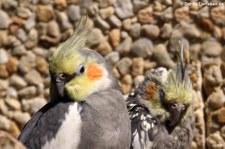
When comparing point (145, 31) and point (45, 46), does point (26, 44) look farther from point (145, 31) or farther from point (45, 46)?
point (145, 31)

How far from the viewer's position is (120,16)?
8039 millimetres

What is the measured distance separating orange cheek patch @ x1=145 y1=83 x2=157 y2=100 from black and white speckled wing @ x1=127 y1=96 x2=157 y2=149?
0.26 feet

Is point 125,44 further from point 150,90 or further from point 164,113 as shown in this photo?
point 164,113

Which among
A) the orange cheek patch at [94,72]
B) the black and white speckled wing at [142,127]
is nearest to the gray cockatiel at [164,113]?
Result: the black and white speckled wing at [142,127]

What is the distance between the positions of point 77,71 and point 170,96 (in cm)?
73

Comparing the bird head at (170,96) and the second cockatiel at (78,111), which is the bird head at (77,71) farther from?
the bird head at (170,96)

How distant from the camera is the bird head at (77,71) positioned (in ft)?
16.0

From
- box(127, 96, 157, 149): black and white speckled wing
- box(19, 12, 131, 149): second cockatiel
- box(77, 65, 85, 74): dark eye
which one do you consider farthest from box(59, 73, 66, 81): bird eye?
box(127, 96, 157, 149): black and white speckled wing

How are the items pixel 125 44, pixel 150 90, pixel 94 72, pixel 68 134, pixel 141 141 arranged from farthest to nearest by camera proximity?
1. pixel 125 44
2. pixel 150 90
3. pixel 141 141
4. pixel 94 72
5. pixel 68 134

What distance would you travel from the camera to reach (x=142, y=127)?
5.37 meters

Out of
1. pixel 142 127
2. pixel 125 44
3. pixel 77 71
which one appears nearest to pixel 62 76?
pixel 77 71

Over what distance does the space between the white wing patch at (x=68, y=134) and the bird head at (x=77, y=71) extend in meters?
0.14

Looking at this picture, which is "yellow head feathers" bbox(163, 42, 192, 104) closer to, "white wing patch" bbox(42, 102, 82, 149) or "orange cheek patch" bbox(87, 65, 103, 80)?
"orange cheek patch" bbox(87, 65, 103, 80)

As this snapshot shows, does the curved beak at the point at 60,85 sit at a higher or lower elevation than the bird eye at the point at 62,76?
lower
